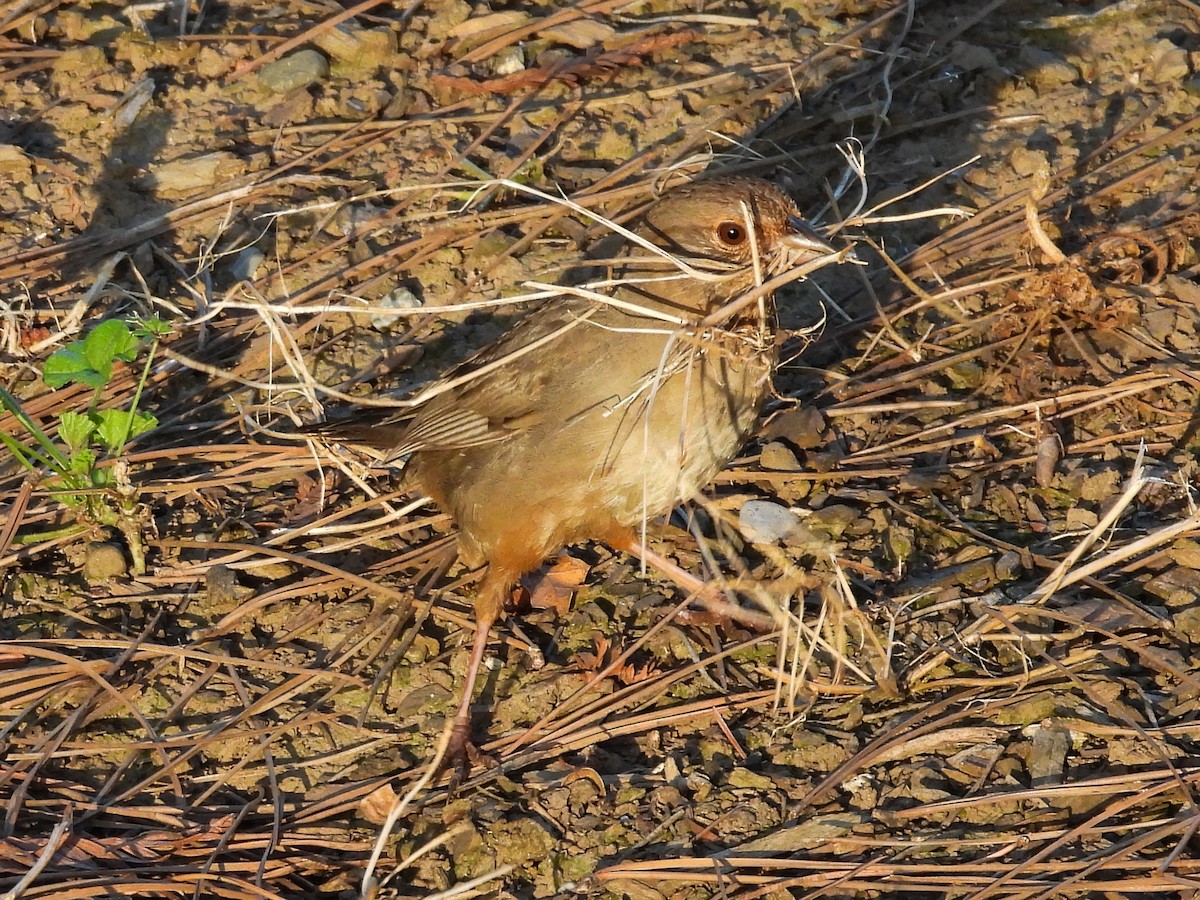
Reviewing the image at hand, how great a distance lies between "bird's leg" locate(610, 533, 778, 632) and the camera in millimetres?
4473

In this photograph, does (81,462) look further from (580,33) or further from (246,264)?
(580,33)

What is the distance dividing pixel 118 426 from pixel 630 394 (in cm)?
181

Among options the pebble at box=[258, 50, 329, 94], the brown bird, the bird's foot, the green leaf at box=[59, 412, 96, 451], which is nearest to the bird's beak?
the brown bird

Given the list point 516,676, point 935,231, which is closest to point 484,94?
point 935,231

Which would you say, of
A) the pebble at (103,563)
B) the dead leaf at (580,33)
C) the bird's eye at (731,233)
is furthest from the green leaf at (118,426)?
the dead leaf at (580,33)

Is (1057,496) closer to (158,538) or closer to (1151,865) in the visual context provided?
(1151,865)

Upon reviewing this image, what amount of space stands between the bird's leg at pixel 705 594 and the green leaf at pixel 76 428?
6.10ft

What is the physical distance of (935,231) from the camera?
5.75m

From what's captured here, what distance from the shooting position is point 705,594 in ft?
14.7

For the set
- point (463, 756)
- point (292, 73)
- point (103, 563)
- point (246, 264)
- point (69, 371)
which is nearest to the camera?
point (463, 756)

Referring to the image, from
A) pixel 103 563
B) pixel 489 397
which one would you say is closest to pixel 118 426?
pixel 103 563

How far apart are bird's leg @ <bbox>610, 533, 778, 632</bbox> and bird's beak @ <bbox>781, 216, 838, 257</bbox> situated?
112cm

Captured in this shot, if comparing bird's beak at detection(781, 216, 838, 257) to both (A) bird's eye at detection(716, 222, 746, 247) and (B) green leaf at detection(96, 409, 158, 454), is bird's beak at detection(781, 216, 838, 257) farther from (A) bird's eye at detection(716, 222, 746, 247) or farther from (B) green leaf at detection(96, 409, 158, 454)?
(B) green leaf at detection(96, 409, 158, 454)

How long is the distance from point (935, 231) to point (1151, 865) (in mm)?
3105
